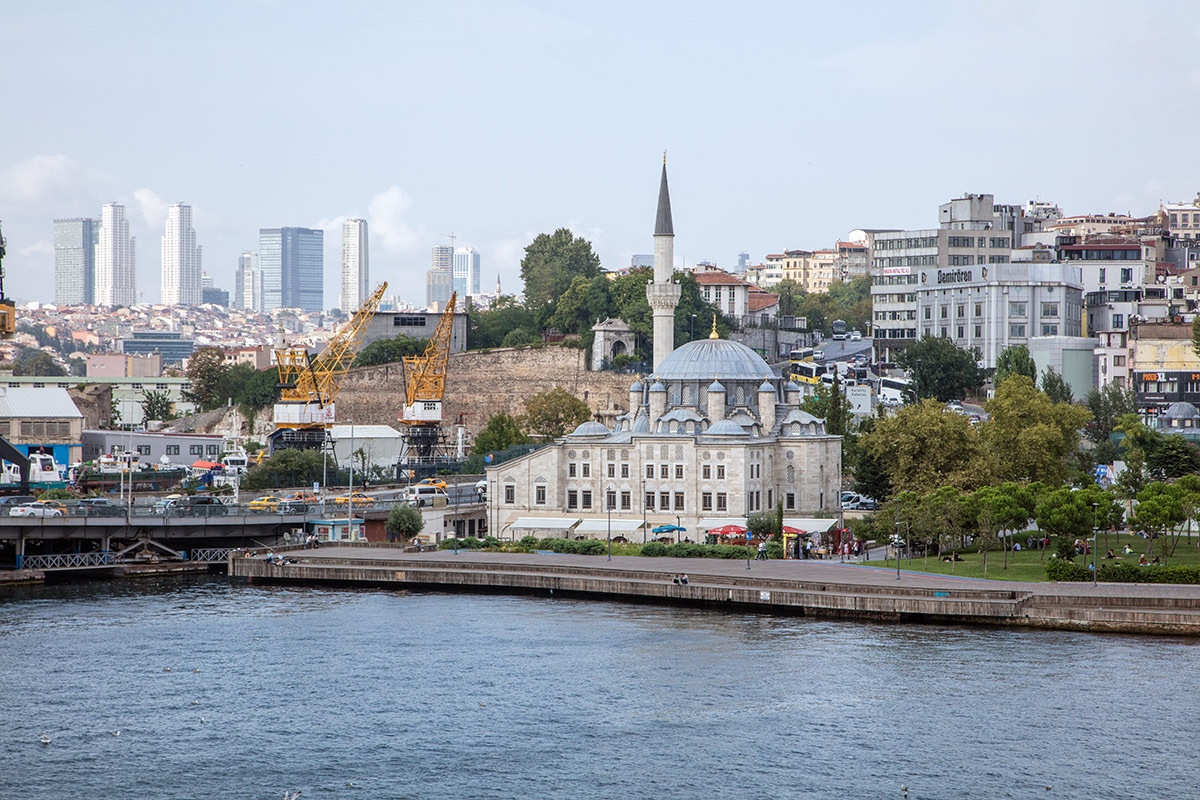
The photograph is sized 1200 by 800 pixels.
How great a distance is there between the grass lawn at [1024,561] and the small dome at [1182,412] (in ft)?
83.8

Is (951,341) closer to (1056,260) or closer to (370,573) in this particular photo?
(1056,260)

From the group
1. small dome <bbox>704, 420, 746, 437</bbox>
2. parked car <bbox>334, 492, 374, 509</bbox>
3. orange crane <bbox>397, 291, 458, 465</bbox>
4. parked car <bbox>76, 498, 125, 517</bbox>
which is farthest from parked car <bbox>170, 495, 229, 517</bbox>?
orange crane <bbox>397, 291, 458, 465</bbox>

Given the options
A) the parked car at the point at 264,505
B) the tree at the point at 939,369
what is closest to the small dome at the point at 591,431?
the parked car at the point at 264,505

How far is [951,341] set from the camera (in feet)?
350

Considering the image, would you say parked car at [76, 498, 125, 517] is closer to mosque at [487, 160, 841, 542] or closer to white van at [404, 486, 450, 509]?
white van at [404, 486, 450, 509]

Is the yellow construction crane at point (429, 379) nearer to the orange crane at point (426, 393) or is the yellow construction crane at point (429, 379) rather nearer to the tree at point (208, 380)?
the orange crane at point (426, 393)

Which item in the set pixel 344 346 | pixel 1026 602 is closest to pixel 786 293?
pixel 344 346

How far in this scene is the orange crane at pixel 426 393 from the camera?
344 ft

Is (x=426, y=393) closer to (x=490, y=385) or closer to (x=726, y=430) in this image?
(x=490, y=385)

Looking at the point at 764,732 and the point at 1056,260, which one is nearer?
the point at 764,732

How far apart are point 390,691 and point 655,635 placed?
956 cm

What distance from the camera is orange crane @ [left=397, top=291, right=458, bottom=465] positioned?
105 meters

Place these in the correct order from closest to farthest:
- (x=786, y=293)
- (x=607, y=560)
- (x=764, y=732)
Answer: (x=764, y=732)
(x=607, y=560)
(x=786, y=293)

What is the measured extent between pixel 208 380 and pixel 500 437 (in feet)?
165
